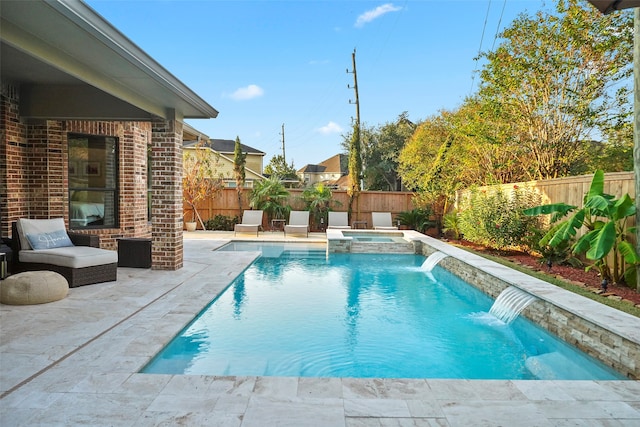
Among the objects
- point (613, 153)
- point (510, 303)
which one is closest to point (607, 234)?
point (510, 303)

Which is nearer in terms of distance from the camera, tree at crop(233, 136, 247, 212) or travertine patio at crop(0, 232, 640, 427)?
travertine patio at crop(0, 232, 640, 427)

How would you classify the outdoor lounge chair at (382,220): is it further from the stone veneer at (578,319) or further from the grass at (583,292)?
the stone veneer at (578,319)

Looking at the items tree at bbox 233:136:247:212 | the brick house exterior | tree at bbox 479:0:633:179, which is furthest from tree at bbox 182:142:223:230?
tree at bbox 479:0:633:179

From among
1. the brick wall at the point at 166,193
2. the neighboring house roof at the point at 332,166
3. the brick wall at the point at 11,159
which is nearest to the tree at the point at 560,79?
the brick wall at the point at 166,193

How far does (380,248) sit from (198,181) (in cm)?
837

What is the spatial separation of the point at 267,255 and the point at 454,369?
8.37 m

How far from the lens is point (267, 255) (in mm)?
12312

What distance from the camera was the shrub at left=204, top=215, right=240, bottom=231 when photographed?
18141 millimetres

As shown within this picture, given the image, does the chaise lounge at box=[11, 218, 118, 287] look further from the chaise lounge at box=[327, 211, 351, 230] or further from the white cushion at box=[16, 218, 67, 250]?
the chaise lounge at box=[327, 211, 351, 230]

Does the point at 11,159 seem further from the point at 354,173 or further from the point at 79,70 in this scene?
the point at 354,173

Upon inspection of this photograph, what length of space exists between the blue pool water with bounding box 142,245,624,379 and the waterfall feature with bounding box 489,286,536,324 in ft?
0.48

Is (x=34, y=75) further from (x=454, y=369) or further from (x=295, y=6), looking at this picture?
(x=295, y=6)

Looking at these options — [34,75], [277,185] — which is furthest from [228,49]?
[34,75]

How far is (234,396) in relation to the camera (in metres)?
3.23
